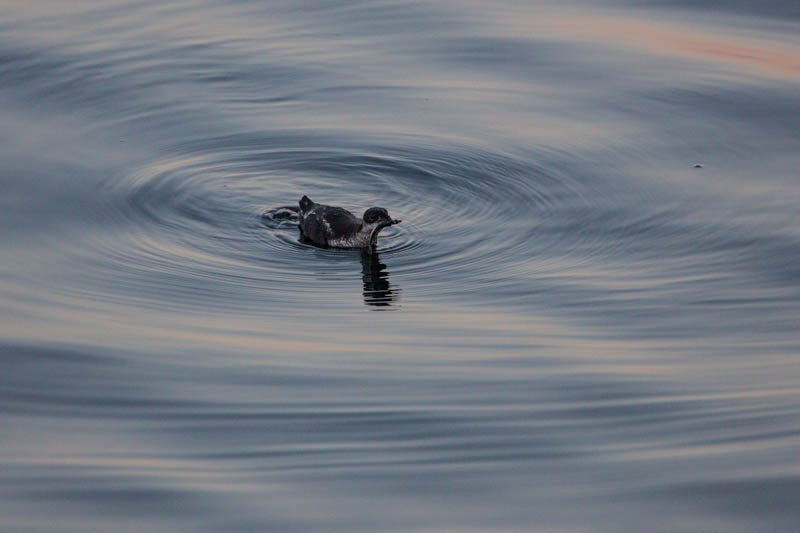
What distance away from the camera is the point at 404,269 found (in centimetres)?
1274

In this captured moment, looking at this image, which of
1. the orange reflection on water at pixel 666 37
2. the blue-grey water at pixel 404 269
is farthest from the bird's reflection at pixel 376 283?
the orange reflection on water at pixel 666 37

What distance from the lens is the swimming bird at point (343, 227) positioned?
13.3 m

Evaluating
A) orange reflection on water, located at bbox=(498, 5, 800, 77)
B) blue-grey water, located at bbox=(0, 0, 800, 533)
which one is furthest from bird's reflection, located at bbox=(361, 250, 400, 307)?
orange reflection on water, located at bbox=(498, 5, 800, 77)

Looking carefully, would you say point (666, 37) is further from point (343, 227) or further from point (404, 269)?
point (404, 269)

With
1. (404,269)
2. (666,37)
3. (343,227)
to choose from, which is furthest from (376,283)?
(666,37)

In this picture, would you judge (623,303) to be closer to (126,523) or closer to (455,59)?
(126,523)

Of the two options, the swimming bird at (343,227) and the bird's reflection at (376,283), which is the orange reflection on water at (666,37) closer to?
the swimming bird at (343,227)

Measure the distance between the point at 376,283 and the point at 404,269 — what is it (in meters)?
0.53

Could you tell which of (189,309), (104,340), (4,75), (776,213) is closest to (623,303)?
(776,213)

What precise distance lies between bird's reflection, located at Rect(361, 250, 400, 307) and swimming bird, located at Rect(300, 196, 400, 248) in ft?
0.58

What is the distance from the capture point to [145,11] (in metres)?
21.1

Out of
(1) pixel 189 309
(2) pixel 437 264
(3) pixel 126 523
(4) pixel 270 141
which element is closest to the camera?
(3) pixel 126 523

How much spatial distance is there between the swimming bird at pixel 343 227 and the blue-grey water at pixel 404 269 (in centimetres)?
18

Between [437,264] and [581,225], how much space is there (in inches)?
71.3
